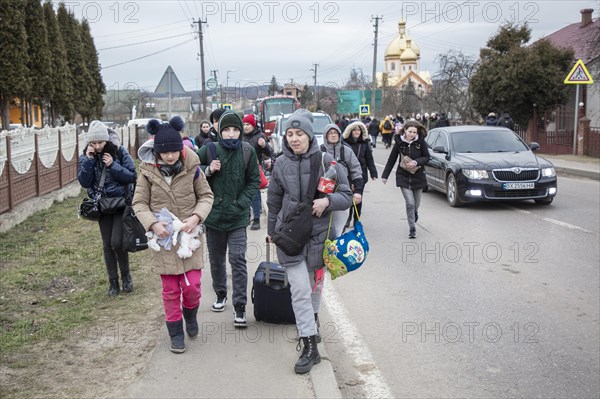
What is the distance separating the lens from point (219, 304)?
6121 millimetres

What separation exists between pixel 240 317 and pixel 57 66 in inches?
1245

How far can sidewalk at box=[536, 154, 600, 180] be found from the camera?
757 inches

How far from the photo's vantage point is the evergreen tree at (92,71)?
40.9 meters

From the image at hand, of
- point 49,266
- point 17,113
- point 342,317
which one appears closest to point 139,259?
point 49,266

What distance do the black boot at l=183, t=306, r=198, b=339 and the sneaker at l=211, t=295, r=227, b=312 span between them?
0.71m

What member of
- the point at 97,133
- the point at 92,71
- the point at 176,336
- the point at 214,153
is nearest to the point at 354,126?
the point at 214,153

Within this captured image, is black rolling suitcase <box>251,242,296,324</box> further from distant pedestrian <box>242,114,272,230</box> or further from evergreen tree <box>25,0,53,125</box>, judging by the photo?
evergreen tree <box>25,0,53,125</box>

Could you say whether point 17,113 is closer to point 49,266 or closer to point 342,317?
point 49,266

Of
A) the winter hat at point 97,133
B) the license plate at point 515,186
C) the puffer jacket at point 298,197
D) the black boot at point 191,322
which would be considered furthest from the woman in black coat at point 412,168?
the black boot at point 191,322

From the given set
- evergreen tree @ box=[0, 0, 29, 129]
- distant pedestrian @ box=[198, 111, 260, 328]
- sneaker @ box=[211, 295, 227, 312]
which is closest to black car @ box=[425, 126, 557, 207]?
sneaker @ box=[211, 295, 227, 312]

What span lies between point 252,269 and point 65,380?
3741 mm

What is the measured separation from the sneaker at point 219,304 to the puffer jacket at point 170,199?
3.85 ft

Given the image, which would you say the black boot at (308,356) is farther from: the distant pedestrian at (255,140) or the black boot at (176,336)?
the distant pedestrian at (255,140)

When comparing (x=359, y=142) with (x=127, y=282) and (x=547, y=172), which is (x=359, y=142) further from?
(x=127, y=282)
